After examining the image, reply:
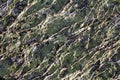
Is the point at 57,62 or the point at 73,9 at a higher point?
the point at 73,9

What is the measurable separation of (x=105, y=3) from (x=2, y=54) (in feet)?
71.1

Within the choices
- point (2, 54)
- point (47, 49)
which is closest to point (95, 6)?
point (47, 49)

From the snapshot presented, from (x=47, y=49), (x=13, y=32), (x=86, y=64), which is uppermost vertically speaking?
(x=13, y=32)

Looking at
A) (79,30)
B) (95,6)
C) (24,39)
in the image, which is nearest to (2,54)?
(24,39)

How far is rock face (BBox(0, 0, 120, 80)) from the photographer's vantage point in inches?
2425

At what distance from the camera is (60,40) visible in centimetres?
6562

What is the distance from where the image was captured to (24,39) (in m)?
67.8

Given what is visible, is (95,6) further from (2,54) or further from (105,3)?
(2,54)

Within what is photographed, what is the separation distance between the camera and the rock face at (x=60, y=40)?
6159 cm

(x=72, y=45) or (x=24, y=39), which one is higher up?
(x=24, y=39)

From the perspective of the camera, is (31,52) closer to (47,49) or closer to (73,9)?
(47,49)

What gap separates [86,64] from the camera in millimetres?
61562

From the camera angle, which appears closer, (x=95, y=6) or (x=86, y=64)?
(x=86, y=64)

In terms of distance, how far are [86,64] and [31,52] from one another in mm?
10583
